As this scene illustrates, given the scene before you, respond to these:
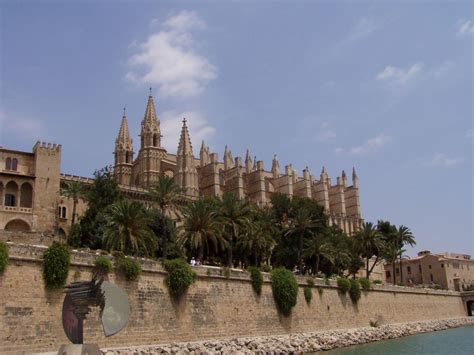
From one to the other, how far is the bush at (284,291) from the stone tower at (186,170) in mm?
29509

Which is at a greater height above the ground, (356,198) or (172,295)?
(356,198)

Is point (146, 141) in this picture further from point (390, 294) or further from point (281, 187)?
point (390, 294)

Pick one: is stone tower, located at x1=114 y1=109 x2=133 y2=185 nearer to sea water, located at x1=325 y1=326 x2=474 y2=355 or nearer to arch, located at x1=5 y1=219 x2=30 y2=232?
arch, located at x1=5 y1=219 x2=30 y2=232

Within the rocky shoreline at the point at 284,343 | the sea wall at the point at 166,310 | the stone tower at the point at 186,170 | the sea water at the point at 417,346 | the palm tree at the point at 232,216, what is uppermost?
the stone tower at the point at 186,170

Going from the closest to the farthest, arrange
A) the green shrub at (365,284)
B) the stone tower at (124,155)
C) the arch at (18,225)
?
the green shrub at (365,284), the arch at (18,225), the stone tower at (124,155)

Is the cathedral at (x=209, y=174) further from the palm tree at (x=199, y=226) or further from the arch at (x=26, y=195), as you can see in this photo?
the palm tree at (x=199, y=226)

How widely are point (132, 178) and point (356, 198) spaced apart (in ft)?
122

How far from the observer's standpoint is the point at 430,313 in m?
57.7

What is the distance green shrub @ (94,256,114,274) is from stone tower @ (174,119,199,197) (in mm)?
38431

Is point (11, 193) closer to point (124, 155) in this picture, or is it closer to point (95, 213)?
point (95, 213)

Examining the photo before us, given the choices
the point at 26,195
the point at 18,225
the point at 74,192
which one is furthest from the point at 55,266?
the point at 74,192

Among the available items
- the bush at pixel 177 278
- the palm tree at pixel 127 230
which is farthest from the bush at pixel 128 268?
the palm tree at pixel 127 230

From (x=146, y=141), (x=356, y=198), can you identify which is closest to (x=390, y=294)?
(x=146, y=141)

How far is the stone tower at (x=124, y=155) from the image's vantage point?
2881 inches
